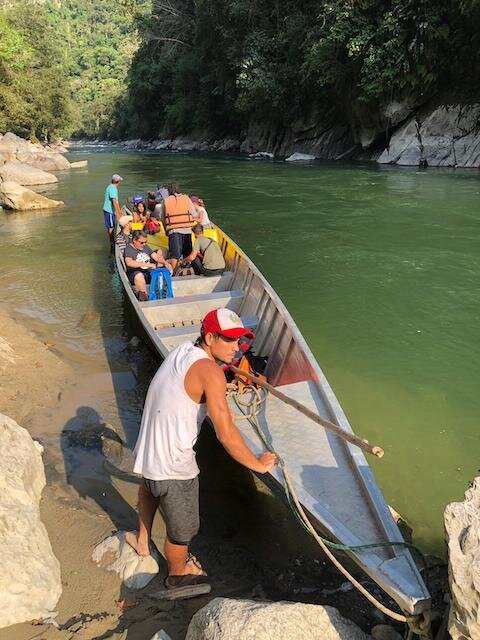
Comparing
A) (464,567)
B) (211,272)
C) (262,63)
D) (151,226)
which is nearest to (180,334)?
(211,272)

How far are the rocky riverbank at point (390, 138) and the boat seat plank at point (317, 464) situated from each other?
22617mm

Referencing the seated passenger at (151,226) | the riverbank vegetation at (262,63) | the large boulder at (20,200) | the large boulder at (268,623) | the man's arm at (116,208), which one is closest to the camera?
the large boulder at (268,623)

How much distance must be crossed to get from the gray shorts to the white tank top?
0.05 metres

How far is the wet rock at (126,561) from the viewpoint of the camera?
3101mm

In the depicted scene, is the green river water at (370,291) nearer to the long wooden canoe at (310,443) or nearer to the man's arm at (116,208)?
the long wooden canoe at (310,443)

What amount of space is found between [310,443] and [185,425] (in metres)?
1.36

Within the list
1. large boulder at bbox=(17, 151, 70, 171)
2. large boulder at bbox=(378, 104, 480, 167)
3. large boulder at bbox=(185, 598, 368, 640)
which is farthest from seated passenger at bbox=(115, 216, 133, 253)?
large boulder at bbox=(17, 151, 70, 171)

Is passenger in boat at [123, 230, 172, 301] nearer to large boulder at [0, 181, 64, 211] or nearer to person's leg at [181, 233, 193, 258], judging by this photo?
person's leg at [181, 233, 193, 258]

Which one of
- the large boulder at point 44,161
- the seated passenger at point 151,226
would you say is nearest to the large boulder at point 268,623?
the seated passenger at point 151,226

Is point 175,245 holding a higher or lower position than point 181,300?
higher

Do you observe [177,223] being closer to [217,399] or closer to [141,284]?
[141,284]

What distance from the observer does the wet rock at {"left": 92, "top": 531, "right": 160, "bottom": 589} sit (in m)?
3.10

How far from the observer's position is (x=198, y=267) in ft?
26.6

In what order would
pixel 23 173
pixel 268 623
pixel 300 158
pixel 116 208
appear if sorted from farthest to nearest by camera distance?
1. pixel 300 158
2. pixel 23 173
3. pixel 116 208
4. pixel 268 623
